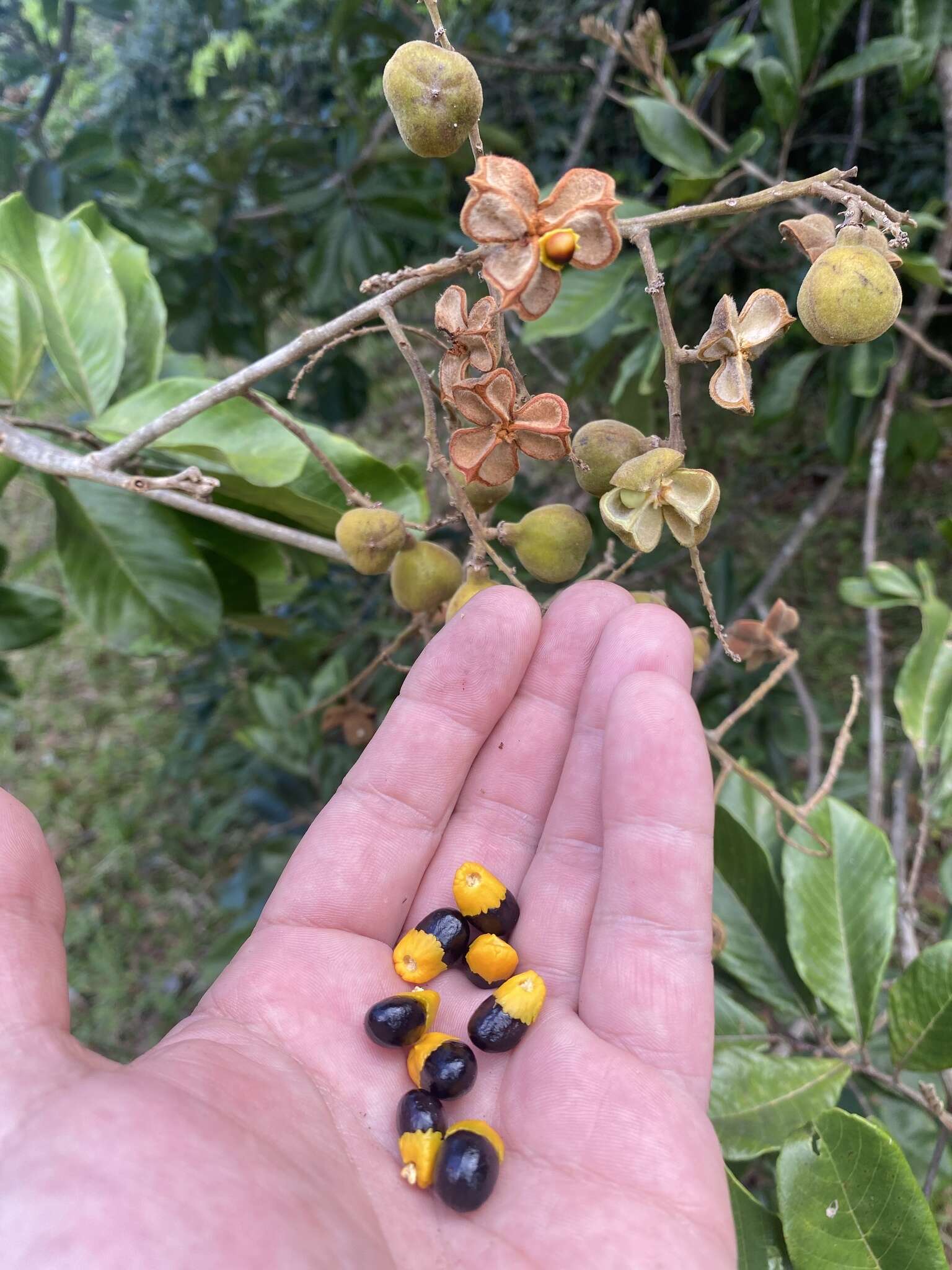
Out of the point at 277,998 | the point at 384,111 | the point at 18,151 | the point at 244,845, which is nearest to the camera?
the point at 277,998

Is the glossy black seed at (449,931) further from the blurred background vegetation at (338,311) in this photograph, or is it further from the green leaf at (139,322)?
the green leaf at (139,322)

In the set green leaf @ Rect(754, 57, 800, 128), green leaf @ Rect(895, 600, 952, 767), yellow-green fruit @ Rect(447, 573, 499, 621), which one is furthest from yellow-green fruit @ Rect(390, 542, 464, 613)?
green leaf @ Rect(754, 57, 800, 128)

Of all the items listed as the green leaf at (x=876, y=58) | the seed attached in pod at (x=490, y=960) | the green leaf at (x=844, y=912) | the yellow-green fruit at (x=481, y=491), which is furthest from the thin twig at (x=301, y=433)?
the green leaf at (x=876, y=58)

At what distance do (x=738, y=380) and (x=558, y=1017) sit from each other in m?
0.91

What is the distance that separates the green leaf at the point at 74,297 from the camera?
1.71 meters

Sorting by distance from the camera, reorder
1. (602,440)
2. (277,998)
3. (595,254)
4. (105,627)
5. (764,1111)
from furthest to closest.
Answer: (105,627) < (764,1111) < (277,998) < (602,440) < (595,254)

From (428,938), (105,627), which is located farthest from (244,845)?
(428,938)

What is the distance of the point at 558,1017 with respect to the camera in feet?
4.24

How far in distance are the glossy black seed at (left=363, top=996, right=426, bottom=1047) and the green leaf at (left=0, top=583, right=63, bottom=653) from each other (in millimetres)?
1291

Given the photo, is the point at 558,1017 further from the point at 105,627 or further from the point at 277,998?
the point at 105,627

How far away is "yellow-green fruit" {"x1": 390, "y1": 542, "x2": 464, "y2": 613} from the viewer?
4.45 feet

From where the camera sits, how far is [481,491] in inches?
50.4

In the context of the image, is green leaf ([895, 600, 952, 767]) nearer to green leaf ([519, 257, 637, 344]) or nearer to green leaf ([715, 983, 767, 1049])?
green leaf ([715, 983, 767, 1049])

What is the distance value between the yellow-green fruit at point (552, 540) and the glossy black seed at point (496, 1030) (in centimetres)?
63
